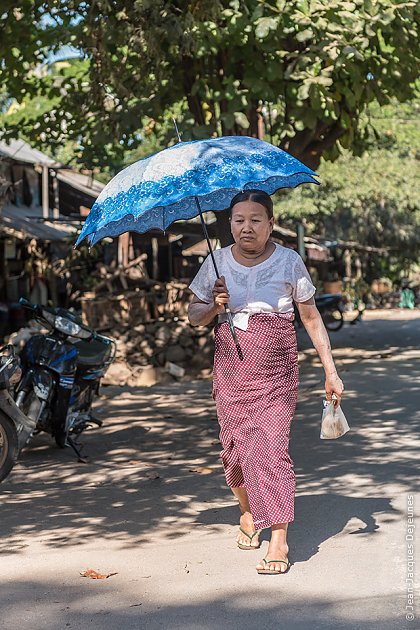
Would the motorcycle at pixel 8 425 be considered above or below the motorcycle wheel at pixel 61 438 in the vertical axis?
above

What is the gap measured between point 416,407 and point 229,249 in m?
5.13

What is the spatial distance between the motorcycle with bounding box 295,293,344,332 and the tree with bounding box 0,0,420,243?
7852 mm

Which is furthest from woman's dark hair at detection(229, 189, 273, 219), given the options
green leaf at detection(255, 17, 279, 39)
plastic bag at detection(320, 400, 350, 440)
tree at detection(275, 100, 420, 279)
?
tree at detection(275, 100, 420, 279)

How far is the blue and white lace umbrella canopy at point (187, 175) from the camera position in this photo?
508 cm

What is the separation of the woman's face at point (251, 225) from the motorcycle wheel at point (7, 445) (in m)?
2.51

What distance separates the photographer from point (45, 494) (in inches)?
266

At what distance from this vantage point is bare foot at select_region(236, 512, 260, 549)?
17.1ft

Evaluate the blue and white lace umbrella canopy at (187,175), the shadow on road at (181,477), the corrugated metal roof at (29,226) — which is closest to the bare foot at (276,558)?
the shadow on road at (181,477)

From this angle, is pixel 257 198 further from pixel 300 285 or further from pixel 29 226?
pixel 29 226

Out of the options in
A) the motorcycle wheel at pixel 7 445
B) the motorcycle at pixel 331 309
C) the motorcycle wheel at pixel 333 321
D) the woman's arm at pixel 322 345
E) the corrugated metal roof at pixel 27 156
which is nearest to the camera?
the woman's arm at pixel 322 345

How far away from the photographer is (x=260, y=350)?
4973 millimetres

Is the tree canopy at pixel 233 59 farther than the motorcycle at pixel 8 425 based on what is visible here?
Yes

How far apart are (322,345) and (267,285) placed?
0.40 m

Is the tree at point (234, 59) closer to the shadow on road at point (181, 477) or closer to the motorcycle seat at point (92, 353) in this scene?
the motorcycle seat at point (92, 353)
